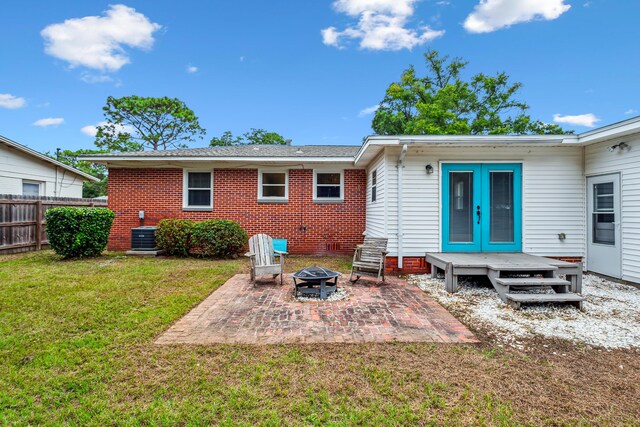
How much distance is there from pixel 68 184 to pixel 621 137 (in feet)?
61.1

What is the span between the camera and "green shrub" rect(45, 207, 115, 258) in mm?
7759

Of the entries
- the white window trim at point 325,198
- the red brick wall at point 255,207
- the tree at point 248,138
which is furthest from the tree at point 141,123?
the white window trim at point 325,198

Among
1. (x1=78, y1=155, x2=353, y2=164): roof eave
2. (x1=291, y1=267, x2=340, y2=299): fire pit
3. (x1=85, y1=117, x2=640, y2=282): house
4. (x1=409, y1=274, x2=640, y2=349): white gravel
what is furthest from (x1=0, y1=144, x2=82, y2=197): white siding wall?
(x1=409, y1=274, x2=640, y2=349): white gravel

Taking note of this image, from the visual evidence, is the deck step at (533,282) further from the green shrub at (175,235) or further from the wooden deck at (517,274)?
the green shrub at (175,235)

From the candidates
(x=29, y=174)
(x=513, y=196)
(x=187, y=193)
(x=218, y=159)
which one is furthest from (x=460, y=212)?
(x=29, y=174)

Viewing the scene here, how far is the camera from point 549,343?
3.25 metres

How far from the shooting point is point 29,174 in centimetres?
1181

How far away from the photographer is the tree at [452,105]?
2059 centimetres

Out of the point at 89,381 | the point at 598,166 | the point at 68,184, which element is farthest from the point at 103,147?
the point at 598,166

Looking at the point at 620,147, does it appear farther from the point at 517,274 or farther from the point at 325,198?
the point at 325,198

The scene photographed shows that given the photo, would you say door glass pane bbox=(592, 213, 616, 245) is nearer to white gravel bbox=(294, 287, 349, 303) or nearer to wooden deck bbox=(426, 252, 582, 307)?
wooden deck bbox=(426, 252, 582, 307)

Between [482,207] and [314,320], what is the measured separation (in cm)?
478

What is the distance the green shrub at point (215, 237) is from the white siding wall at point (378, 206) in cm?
372

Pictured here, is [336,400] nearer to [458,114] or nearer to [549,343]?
[549,343]
